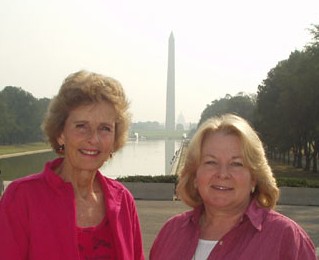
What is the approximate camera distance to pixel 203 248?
9.45 feet

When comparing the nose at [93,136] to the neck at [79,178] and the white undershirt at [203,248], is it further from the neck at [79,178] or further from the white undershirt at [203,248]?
the white undershirt at [203,248]

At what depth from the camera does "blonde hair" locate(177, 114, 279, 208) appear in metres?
2.84

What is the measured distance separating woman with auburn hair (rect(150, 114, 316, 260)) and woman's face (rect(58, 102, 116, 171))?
51cm

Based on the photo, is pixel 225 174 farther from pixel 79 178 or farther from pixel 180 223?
pixel 79 178

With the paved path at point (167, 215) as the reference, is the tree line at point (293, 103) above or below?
above

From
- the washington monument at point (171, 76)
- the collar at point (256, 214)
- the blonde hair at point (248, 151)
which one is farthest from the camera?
the washington monument at point (171, 76)

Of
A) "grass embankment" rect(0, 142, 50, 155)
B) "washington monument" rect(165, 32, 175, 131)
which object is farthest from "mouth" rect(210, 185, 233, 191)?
"washington monument" rect(165, 32, 175, 131)

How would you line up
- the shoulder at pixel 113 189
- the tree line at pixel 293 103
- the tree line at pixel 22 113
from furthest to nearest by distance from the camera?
the tree line at pixel 22 113
the tree line at pixel 293 103
the shoulder at pixel 113 189

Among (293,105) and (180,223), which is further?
(293,105)

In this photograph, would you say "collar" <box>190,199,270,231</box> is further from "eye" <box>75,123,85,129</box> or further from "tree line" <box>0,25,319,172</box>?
"tree line" <box>0,25,319,172</box>

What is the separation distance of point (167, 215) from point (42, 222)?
1143cm

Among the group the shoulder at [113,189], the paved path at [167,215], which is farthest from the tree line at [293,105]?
the shoulder at [113,189]

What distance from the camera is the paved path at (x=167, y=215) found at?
38.7ft

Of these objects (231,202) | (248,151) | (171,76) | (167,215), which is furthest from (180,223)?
(171,76)
